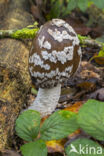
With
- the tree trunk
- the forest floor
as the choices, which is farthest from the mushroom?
the forest floor

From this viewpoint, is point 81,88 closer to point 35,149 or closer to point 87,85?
point 87,85

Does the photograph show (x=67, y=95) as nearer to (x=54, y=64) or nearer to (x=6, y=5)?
(x=54, y=64)

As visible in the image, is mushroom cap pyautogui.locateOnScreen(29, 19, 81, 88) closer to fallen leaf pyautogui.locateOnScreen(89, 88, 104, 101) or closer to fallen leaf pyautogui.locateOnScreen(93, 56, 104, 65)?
fallen leaf pyautogui.locateOnScreen(89, 88, 104, 101)

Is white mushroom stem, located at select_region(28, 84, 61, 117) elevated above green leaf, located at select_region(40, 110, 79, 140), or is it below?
below

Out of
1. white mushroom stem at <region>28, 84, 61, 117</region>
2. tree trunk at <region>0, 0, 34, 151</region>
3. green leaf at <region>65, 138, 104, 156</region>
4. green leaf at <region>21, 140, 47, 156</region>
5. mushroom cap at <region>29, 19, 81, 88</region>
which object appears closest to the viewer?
green leaf at <region>65, 138, 104, 156</region>

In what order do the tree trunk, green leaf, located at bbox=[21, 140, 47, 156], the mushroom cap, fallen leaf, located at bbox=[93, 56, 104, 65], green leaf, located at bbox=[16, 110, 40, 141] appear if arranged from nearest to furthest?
green leaf, located at bbox=[21, 140, 47, 156] → green leaf, located at bbox=[16, 110, 40, 141] → the tree trunk → the mushroom cap → fallen leaf, located at bbox=[93, 56, 104, 65]

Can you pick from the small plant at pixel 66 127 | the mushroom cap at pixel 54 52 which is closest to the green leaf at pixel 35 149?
the small plant at pixel 66 127

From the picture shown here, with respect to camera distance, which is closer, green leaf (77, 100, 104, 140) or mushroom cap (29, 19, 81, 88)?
green leaf (77, 100, 104, 140)
